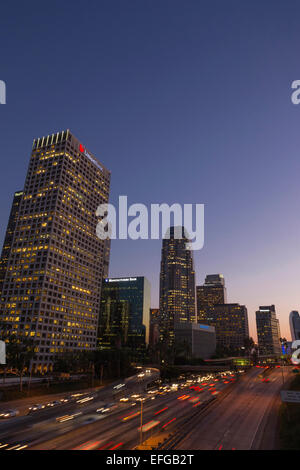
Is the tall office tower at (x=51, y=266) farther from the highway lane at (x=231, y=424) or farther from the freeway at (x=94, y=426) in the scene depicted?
the highway lane at (x=231, y=424)

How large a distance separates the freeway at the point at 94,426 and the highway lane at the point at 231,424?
4.69 meters

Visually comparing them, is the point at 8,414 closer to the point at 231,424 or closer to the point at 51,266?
→ the point at 231,424

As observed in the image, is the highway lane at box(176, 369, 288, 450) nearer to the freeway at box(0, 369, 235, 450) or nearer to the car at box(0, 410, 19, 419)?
the freeway at box(0, 369, 235, 450)

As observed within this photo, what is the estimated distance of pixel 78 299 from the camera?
18800 cm

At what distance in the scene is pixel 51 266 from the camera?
170375mm

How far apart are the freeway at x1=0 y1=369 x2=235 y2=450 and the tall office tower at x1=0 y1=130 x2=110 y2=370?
94.7m

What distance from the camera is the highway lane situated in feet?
140

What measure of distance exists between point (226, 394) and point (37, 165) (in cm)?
17374

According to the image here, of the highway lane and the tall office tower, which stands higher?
the tall office tower

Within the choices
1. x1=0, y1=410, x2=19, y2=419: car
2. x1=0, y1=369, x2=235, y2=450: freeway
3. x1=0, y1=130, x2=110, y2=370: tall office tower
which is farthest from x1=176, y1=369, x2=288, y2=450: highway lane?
x1=0, y1=130, x2=110, y2=370: tall office tower

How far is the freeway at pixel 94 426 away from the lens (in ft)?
133

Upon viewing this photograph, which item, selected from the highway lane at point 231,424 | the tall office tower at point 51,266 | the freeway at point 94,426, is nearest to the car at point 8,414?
the freeway at point 94,426

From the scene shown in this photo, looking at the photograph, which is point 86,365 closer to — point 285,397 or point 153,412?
point 153,412
